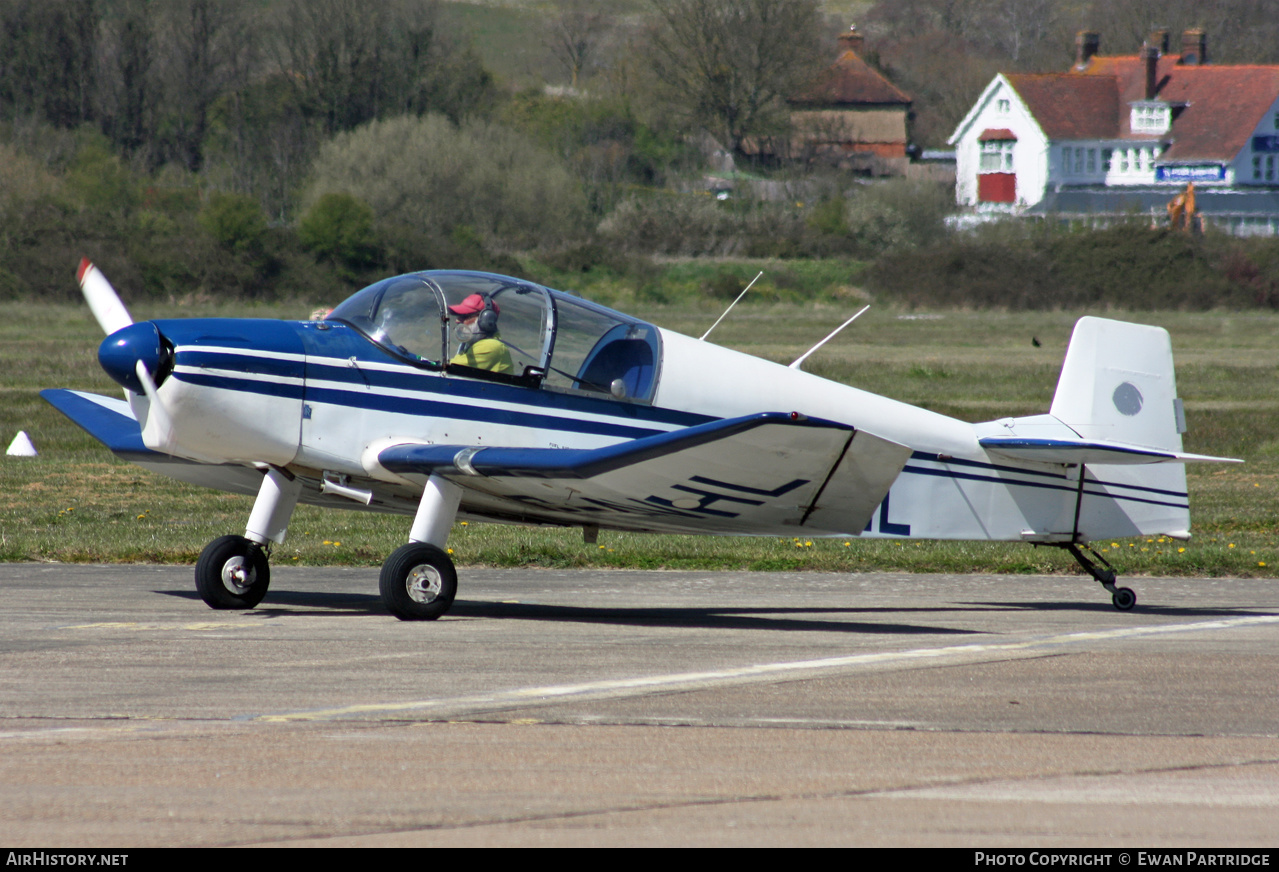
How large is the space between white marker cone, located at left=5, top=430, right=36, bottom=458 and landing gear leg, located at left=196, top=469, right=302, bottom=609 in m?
11.6

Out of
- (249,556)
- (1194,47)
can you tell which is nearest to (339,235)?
(249,556)

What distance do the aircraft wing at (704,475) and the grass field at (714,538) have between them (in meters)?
3.49

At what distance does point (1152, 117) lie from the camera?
90188 millimetres

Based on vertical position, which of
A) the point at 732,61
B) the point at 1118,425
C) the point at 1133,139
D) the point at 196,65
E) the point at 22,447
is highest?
the point at 732,61

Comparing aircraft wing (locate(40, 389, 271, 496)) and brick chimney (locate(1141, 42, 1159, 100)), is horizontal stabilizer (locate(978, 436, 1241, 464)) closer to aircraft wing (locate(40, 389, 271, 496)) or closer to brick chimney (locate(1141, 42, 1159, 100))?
aircraft wing (locate(40, 389, 271, 496))

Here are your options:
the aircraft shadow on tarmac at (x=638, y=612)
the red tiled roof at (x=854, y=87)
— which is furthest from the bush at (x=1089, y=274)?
the aircraft shadow on tarmac at (x=638, y=612)

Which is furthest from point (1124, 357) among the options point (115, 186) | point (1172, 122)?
point (1172, 122)

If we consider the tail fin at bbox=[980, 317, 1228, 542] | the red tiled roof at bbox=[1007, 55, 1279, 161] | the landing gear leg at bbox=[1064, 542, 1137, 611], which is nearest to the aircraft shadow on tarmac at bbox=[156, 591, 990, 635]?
the landing gear leg at bbox=[1064, 542, 1137, 611]

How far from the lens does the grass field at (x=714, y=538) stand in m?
12.2

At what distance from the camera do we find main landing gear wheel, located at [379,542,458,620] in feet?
27.9

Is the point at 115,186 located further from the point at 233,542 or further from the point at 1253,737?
the point at 1253,737

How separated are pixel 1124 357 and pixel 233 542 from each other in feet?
20.6

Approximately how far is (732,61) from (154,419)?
9128 cm

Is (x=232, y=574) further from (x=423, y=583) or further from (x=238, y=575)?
(x=423, y=583)
